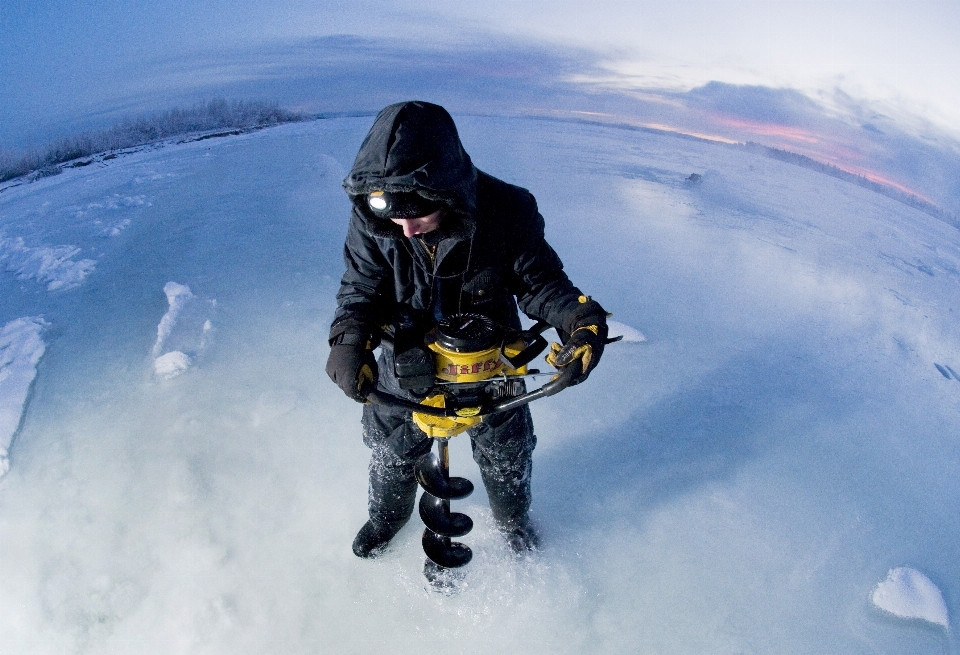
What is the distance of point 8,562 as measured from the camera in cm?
179

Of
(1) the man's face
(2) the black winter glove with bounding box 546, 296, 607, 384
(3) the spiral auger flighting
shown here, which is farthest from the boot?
(1) the man's face

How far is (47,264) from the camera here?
390 cm

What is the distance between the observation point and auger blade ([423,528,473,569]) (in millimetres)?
1674

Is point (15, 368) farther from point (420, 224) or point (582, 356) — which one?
point (582, 356)

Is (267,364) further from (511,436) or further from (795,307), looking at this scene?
(795,307)

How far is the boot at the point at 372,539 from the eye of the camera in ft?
6.07

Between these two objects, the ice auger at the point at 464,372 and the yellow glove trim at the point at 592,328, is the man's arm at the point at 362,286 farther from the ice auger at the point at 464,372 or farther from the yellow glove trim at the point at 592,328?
the yellow glove trim at the point at 592,328

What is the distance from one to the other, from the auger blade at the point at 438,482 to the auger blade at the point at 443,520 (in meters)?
0.07

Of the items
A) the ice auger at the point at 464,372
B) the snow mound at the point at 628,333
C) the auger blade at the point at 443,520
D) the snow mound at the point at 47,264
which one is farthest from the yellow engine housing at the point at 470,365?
the snow mound at the point at 47,264

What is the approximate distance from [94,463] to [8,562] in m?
0.46

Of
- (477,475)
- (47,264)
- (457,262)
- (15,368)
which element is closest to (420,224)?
(457,262)

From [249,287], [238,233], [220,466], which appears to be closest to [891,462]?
[220,466]

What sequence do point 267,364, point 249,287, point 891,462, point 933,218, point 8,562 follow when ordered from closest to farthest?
point 8,562 → point 891,462 → point 267,364 → point 249,287 → point 933,218

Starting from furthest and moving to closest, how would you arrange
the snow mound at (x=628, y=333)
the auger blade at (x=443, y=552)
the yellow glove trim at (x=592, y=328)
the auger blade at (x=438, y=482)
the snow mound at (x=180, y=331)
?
1. the snow mound at (x=628, y=333)
2. the snow mound at (x=180, y=331)
3. the auger blade at (x=443, y=552)
4. the auger blade at (x=438, y=482)
5. the yellow glove trim at (x=592, y=328)
